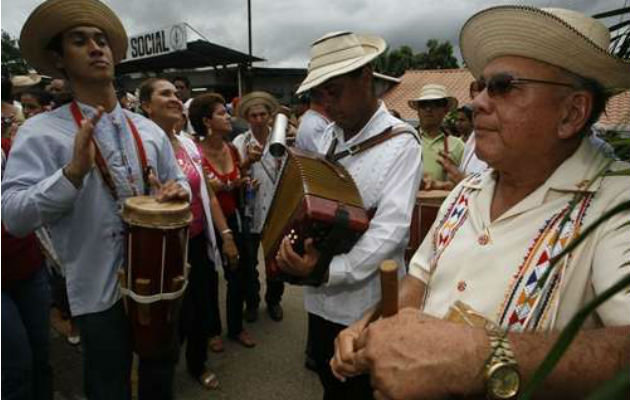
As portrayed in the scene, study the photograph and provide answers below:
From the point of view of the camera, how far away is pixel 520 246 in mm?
1233

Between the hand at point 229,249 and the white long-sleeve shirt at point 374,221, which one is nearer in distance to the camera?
the white long-sleeve shirt at point 374,221

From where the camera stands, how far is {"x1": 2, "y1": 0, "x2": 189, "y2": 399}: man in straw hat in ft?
6.47

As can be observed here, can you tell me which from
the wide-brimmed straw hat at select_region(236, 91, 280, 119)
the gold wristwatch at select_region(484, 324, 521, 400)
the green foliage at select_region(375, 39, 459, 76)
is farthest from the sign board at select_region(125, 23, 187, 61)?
the green foliage at select_region(375, 39, 459, 76)

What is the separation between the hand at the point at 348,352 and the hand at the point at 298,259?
646mm

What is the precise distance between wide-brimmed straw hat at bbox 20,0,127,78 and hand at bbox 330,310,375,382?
6.33ft

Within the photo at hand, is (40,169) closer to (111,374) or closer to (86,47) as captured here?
(86,47)

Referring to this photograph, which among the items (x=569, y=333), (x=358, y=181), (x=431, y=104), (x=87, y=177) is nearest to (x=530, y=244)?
(x=569, y=333)

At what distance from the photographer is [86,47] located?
2189 mm

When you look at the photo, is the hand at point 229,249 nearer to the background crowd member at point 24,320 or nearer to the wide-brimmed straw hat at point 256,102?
the background crowd member at point 24,320

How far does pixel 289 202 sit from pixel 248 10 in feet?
68.3

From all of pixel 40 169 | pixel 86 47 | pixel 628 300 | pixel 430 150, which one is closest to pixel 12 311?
pixel 40 169

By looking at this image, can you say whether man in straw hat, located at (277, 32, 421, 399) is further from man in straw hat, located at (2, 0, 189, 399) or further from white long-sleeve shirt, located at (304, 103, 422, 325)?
man in straw hat, located at (2, 0, 189, 399)

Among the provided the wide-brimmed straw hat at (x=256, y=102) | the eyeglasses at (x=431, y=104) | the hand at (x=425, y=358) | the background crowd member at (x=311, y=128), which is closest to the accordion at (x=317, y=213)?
the hand at (x=425, y=358)

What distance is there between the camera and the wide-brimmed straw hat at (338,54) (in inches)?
87.7
